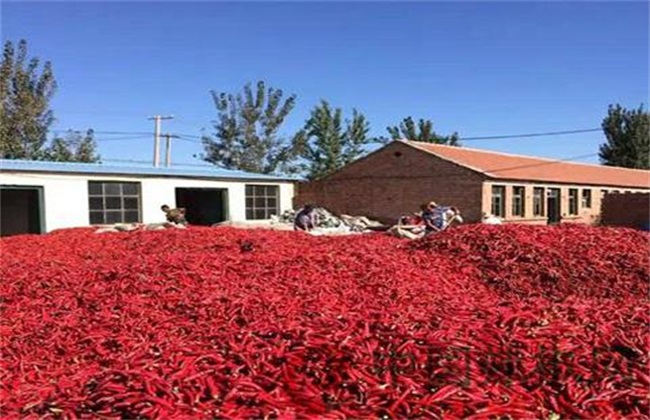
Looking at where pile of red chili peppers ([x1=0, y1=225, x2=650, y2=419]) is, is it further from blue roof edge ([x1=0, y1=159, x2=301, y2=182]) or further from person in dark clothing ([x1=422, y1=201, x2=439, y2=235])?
blue roof edge ([x1=0, y1=159, x2=301, y2=182])

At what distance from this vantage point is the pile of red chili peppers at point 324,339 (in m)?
2.81

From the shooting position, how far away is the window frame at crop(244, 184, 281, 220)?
2591 centimetres

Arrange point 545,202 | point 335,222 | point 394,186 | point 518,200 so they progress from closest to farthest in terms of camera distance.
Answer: point 335,222 → point 518,200 → point 394,186 → point 545,202

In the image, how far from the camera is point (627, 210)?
23.8 metres

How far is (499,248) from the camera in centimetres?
701

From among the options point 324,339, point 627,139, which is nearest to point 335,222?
point 324,339

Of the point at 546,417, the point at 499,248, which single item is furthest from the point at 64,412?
the point at 499,248

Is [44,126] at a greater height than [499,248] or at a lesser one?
greater

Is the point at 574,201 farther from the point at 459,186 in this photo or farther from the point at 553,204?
the point at 459,186

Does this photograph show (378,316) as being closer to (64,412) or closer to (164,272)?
(64,412)

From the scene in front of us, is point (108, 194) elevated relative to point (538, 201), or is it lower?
elevated

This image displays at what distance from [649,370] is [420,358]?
1.09 meters

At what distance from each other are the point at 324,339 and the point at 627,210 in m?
23.6

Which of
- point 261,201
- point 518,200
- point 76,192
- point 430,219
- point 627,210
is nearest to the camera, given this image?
point 430,219
